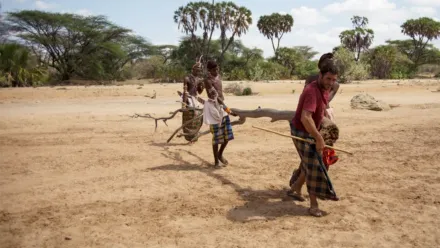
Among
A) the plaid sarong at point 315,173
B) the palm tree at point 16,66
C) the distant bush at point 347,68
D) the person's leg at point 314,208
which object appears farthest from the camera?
the distant bush at point 347,68

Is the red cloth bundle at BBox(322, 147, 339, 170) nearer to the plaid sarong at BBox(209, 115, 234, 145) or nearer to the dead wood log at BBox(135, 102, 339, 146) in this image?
the dead wood log at BBox(135, 102, 339, 146)

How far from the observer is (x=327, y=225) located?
3895mm

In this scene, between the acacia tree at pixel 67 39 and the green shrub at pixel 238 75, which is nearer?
the acacia tree at pixel 67 39

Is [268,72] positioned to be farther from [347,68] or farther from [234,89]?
[234,89]

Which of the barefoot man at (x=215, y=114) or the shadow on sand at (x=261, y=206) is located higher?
the barefoot man at (x=215, y=114)

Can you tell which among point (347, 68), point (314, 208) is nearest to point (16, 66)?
point (347, 68)

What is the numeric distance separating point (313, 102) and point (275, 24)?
38.9 meters

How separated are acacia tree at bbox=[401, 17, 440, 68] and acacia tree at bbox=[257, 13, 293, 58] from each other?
12271 millimetres

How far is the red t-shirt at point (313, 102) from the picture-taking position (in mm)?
3844

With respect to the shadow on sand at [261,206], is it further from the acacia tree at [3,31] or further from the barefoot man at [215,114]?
the acacia tree at [3,31]

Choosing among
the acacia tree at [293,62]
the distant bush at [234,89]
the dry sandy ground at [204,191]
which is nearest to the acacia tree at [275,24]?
the acacia tree at [293,62]

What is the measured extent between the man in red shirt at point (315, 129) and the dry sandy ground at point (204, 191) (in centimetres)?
32

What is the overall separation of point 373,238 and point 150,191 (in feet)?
8.87

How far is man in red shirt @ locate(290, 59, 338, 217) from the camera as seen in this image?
12.6 feet
